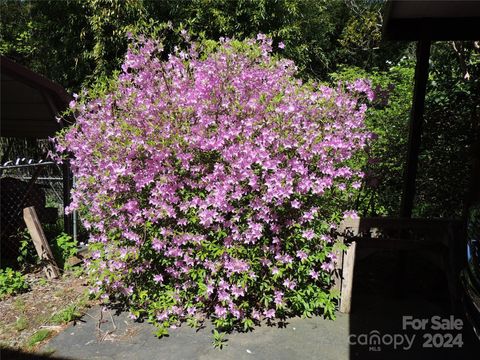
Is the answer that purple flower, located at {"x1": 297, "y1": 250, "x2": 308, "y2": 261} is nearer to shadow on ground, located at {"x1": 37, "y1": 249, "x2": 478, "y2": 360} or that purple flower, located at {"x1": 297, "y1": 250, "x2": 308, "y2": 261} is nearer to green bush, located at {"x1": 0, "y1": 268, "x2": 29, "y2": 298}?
shadow on ground, located at {"x1": 37, "y1": 249, "x2": 478, "y2": 360}

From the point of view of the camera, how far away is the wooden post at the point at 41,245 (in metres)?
4.88

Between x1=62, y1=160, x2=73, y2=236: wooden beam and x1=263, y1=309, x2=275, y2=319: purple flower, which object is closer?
x1=263, y1=309, x2=275, y2=319: purple flower

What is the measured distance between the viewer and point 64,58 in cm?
1070

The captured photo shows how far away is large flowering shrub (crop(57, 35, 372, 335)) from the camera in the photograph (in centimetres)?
343

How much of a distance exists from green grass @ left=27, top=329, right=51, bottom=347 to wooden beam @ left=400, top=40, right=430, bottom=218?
3.43m

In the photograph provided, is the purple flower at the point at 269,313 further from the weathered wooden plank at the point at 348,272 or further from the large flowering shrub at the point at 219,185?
the weathered wooden plank at the point at 348,272

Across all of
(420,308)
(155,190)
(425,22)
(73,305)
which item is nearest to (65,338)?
(73,305)

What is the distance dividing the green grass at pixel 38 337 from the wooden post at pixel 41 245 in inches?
51.6

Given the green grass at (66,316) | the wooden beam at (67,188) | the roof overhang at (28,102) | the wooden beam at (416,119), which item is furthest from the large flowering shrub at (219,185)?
the wooden beam at (67,188)

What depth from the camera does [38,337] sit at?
353 centimetres

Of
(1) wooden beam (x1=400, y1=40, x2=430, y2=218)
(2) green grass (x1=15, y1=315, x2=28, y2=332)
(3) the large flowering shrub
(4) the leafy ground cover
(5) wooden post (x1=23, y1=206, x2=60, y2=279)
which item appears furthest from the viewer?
(5) wooden post (x1=23, y1=206, x2=60, y2=279)

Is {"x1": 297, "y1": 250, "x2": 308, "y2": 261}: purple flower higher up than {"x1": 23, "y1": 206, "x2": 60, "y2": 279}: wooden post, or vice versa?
{"x1": 297, "y1": 250, "x2": 308, "y2": 261}: purple flower

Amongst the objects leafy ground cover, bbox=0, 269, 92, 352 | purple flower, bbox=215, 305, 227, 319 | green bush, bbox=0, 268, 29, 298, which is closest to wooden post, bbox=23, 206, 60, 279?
leafy ground cover, bbox=0, 269, 92, 352

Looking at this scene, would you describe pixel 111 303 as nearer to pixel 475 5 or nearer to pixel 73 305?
pixel 73 305
